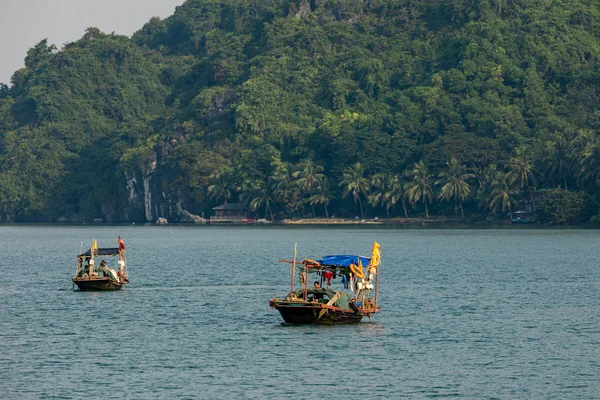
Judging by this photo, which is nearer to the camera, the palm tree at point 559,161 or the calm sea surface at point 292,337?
the calm sea surface at point 292,337

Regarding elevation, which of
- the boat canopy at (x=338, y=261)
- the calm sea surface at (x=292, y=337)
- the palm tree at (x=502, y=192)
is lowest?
the calm sea surface at (x=292, y=337)

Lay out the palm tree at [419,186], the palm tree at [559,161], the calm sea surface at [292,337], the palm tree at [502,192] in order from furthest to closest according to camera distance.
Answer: the palm tree at [419,186] < the palm tree at [502,192] < the palm tree at [559,161] < the calm sea surface at [292,337]

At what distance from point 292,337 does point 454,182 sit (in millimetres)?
134317

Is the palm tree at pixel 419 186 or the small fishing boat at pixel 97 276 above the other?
the palm tree at pixel 419 186

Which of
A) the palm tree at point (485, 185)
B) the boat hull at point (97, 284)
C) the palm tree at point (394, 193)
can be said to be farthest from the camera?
the palm tree at point (394, 193)

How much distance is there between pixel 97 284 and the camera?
79.1 metres

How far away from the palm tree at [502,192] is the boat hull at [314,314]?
408 ft

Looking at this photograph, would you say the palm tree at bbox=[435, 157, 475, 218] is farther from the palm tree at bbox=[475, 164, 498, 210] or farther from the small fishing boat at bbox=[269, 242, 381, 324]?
the small fishing boat at bbox=[269, 242, 381, 324]

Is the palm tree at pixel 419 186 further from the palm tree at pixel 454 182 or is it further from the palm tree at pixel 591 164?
the palm tree at pixel 591 164

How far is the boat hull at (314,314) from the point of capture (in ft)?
192

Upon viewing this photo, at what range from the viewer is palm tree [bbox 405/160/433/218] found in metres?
193

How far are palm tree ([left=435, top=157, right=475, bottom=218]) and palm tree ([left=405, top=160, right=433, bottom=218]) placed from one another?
2.93 m

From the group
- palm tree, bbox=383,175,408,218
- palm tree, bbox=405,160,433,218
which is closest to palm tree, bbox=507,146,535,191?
palm tree, bbox=405,160,433,218

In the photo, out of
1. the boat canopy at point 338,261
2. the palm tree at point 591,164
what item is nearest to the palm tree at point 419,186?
the palm tree at point 591,164
